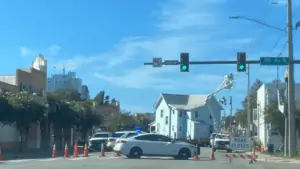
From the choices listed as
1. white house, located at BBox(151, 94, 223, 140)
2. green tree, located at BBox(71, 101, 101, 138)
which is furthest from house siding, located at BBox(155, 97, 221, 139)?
green tree, located at BBox(71, 101, 101, 138)

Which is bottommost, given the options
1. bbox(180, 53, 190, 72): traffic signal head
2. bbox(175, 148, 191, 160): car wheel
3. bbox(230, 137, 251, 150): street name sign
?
bbox(175, 148, 191, 160): car wheel

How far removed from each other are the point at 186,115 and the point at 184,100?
12.9 feet

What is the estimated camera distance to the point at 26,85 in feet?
193

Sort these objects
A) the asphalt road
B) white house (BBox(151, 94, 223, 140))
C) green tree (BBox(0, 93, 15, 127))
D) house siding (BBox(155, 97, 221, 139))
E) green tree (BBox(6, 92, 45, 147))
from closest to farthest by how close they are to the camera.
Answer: the asphalt road, green tree (BBox(0, 93, 15, 127)), green tree (BBox(6, 92, 45, 147)), house siding (BBox(155, 97, 221, 139)), white house (BBox(151, 94, 223, 140))

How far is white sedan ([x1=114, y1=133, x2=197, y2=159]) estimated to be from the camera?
116 feet

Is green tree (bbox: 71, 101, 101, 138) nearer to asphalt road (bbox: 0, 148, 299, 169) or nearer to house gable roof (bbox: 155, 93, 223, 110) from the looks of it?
house gable roof (bbox: 155, 93, 223, 110)

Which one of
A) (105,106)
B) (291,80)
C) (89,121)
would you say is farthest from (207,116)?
(291,80)

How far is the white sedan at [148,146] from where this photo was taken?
116 ft

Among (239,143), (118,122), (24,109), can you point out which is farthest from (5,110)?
(118,122)

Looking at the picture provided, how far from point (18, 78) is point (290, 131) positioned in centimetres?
2896

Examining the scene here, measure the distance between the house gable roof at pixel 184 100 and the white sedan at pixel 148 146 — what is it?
63466 millimetres

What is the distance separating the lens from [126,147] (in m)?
35.5

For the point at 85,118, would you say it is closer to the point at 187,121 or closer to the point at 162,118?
the point at 187,121

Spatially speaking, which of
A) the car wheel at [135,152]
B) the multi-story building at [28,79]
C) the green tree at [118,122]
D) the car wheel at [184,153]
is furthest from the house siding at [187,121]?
the car wheel at [135,152]
